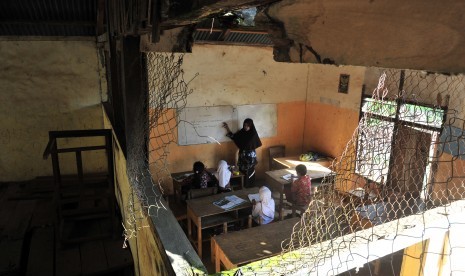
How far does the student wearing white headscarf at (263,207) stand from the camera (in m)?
4.05

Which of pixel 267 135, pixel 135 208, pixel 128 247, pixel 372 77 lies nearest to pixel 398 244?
pixel 135 208

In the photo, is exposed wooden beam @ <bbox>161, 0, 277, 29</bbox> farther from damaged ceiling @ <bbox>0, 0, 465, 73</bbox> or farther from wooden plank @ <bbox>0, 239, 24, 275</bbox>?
wooden plank @ <bbox>0, 239, 24, 275</bbox>

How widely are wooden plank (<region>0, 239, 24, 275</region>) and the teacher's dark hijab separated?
3.53 m

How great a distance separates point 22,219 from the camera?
4031 mm

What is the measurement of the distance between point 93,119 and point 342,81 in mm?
4393

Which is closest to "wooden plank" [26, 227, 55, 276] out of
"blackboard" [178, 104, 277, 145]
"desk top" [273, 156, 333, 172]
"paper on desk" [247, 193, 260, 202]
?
"paper on desk" [247, 193, 260, 202]

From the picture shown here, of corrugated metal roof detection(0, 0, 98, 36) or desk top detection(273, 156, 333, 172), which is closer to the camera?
corrugated metal roof detection(0, 0, 98, 36)

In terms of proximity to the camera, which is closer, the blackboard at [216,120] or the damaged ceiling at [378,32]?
the damaged ceiling at [378,32]

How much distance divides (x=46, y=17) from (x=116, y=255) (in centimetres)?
333

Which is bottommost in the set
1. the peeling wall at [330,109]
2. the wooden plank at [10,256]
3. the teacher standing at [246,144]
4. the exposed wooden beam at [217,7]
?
the wooden plank at [10,256]

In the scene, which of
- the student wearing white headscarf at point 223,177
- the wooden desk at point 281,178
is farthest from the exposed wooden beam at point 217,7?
the wooden desk at point 281,178

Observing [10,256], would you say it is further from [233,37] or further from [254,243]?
[233,37]

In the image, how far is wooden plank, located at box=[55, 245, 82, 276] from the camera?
3.11 m

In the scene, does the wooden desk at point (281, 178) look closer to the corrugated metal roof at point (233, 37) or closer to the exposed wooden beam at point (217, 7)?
the corrugated metal roof at point (233, 37)
